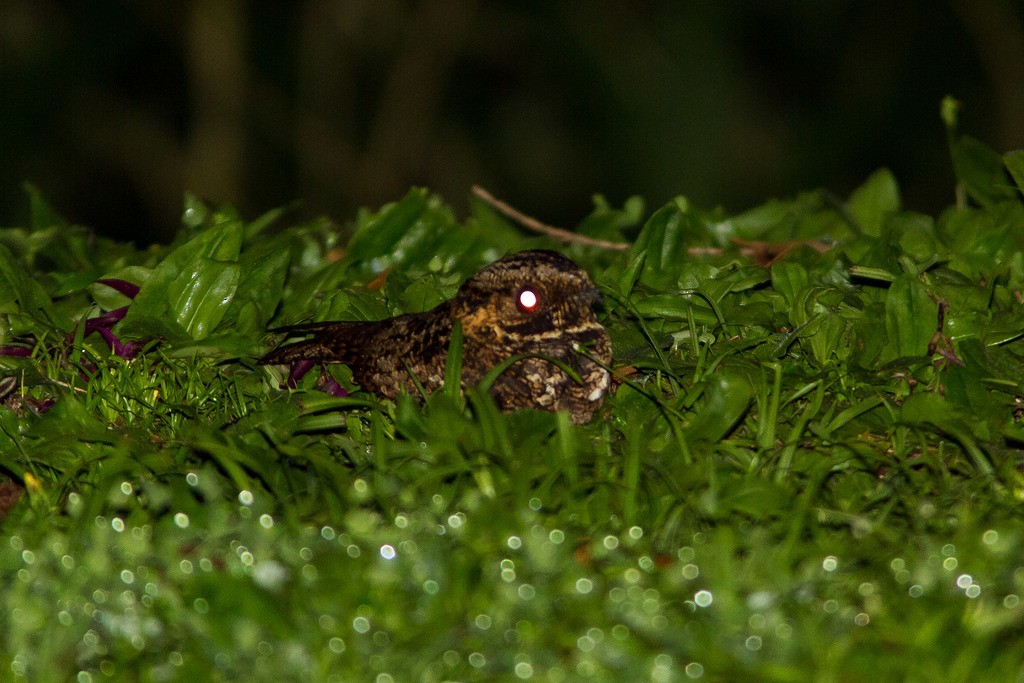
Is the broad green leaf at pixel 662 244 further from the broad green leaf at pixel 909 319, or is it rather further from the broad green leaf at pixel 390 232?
the broad green leaf at pixel 390 232

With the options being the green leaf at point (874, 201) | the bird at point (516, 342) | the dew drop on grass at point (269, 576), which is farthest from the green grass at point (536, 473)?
the green leaf at point (874, 201)

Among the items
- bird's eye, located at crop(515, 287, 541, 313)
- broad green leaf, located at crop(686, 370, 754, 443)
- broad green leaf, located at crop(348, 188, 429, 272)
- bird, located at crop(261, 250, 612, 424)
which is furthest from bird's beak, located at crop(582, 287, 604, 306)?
broad green leaf, located at crop(348, 188, 429, 272)

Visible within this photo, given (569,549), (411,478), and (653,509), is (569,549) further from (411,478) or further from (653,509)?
(411,478)

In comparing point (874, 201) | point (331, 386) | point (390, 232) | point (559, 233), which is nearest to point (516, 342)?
point (331, 386)

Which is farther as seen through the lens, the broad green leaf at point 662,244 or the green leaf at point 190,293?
the broad green leaf at point 662,244

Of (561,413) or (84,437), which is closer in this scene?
(561,413)

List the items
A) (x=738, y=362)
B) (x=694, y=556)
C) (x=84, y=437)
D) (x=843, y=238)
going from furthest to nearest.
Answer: (x=843, y=238)
(x=738, y=362)
(x=84, y=437)
(x=694, y=556)

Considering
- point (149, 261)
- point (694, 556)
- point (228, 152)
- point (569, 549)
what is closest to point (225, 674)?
point (569, 549)

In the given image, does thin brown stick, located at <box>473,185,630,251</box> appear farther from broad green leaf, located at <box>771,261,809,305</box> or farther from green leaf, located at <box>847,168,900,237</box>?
green leaf, located at <box>847,168,900,237</box>
